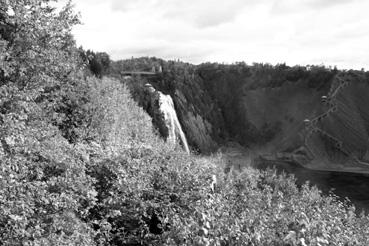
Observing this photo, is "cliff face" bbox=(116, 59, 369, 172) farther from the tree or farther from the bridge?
the tree

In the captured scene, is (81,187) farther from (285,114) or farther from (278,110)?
(278,110)

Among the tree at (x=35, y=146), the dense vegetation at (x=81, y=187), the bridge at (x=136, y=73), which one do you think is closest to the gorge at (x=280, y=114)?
the bridge at (x=136, y=73)

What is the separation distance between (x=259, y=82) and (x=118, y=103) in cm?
2985

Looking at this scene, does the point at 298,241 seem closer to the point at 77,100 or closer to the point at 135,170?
the point at 135,170

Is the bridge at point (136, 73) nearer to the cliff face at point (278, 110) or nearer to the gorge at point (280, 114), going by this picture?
the gorge at point (280, 114)

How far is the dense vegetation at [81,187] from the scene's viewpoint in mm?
5453

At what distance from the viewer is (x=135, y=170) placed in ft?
27.5

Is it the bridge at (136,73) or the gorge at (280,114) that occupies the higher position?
the bridge at (136,73)

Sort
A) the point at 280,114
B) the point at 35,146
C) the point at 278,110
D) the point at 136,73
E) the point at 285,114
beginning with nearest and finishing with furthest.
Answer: the point at 35,146
the point at 136,73
the point at 285,114
the point at 280,114
the point at 278,110

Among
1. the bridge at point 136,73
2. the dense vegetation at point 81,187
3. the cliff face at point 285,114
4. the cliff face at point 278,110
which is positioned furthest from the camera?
the cliff face at point 285,114

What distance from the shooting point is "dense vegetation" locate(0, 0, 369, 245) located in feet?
17.9

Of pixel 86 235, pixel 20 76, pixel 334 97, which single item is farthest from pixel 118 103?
pixel 334 97


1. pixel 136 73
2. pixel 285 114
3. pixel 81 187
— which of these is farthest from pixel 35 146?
pixel 285 114

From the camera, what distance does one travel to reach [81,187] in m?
6.49
